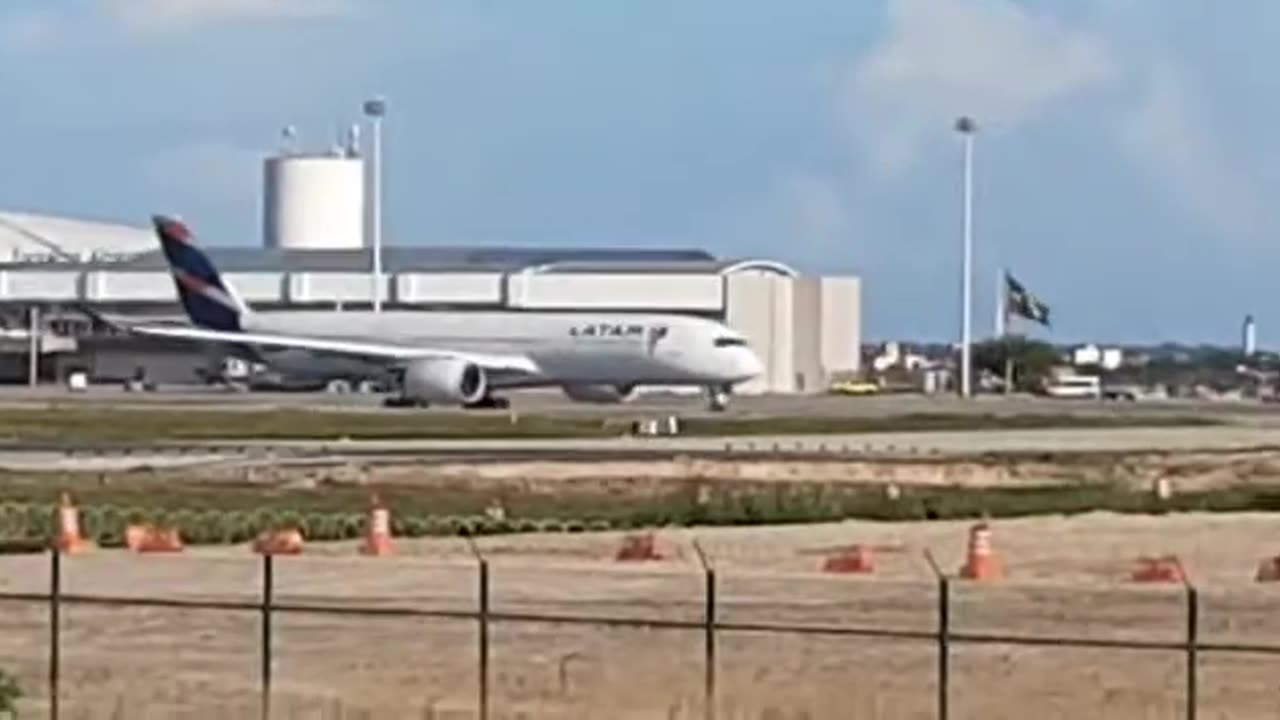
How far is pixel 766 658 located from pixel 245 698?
558cm

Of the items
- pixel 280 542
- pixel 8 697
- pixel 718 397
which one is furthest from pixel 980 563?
pixel 718 397

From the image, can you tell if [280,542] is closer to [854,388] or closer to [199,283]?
[199,283]

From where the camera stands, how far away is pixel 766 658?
30812 millimetres

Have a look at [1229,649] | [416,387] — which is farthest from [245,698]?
[416,387]

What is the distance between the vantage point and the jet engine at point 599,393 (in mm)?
128250

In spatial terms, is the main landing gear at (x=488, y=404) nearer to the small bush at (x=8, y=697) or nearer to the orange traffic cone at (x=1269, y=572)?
the orange traffic cone at (x=1269, y=572)

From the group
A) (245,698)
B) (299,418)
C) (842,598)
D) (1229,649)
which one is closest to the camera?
(1229,649)

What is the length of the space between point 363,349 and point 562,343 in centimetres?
875

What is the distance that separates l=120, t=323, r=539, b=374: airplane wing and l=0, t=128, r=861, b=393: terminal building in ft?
147

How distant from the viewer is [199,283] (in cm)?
13275

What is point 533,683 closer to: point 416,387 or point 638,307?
point 416,387

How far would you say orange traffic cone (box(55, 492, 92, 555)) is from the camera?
4391 cm

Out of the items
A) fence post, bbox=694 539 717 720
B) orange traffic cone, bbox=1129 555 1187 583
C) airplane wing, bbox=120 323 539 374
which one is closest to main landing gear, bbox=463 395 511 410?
airplane wing, bbox=120 323 539 374

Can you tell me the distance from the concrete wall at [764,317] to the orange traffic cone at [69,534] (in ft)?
428
